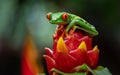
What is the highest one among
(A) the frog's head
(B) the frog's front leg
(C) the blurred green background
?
(A) the frog's head

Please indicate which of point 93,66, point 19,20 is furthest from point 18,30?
point 93,66

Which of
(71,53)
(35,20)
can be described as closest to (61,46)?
(71,53)

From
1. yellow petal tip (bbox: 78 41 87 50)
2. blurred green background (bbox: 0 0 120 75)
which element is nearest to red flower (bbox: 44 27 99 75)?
yellow petal tip (bbox: 78 41 87 50)

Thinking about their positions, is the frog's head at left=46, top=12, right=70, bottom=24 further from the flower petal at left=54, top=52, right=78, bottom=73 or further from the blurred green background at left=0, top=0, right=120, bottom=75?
the blurred green background at left=0, top=0, right=120, bottom=75

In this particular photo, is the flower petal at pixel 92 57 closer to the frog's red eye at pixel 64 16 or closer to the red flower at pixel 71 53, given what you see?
the red flower at pixel 71 53

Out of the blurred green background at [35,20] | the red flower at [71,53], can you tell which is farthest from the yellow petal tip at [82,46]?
the blurred green background at [35,20]

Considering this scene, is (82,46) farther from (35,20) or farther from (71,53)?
(35,20)

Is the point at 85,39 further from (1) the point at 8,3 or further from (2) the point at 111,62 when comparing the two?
(2) the point at 111,62
